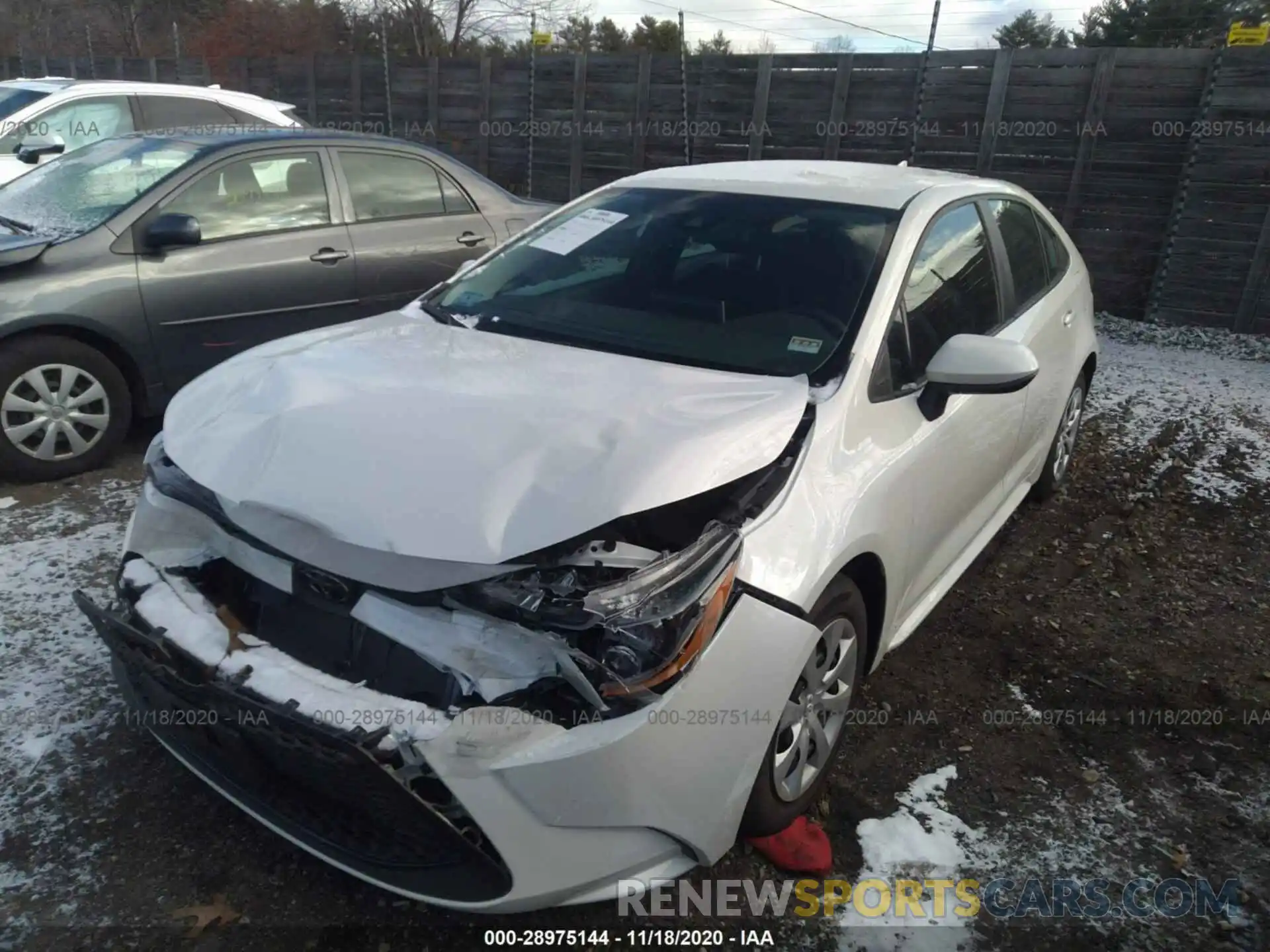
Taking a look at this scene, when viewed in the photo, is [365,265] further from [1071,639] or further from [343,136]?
[1071,639]

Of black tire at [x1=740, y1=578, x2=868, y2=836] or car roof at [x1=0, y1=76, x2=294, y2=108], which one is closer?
black tire at [x1=740, y1=578, x2=868, y2=836]

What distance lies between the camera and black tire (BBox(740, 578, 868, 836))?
7.22ft

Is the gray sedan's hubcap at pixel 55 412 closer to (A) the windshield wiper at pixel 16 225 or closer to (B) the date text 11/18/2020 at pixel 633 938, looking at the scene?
(A) the windshield wiper at pixel 16 225

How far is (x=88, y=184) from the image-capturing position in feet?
16.0

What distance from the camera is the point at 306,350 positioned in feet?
8.93

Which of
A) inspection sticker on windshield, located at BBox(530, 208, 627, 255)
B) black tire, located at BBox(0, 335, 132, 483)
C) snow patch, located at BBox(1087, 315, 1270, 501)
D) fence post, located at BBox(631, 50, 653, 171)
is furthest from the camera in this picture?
fence post, located at BBox(631, 50, 653, 171)

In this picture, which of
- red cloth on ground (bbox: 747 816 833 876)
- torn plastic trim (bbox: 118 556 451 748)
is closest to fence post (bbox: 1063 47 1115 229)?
red cloth on ground (bbox: 747 816 833 876)

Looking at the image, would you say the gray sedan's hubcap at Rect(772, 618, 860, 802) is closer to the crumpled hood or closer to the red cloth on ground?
the red cloth on ground

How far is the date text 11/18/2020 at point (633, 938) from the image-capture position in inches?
84.1

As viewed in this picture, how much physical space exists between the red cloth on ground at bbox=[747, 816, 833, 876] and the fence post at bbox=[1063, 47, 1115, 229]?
26.3 feet

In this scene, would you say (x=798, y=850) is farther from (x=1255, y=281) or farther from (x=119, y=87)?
(x=119, y=87)

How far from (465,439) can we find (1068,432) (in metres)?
3.67

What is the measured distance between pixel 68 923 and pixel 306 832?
64 centimetres

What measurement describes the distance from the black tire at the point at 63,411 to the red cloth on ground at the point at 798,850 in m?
3.66
